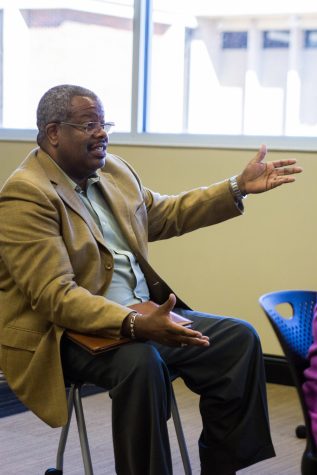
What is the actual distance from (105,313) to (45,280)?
200mm

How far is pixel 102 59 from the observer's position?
16.0 feet

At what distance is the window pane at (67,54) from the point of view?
15.8 ft

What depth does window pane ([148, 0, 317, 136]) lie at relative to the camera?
4289mm

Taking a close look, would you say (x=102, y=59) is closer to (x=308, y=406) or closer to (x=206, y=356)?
(x=206, y=356)

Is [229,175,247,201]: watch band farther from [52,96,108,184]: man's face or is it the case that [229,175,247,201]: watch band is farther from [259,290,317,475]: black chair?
[259,290,317,475]: black chair

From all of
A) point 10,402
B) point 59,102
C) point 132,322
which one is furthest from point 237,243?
point 132,322

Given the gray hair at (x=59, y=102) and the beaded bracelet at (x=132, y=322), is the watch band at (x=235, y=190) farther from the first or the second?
the beaded bracelet at (x=132, y=322)

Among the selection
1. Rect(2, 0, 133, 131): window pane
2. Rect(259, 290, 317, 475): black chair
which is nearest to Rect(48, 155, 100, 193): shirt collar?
Rect(259, 290, 317, 475): black chair

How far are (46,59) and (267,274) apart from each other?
1.87m

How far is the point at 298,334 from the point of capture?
2127 mm

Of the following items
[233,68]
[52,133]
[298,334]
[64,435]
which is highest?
[233,68]

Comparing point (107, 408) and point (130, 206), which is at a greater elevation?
point (130, 206)

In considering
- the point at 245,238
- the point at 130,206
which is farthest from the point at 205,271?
the point at 130,206

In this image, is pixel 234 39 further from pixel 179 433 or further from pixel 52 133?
pixel 179 433
